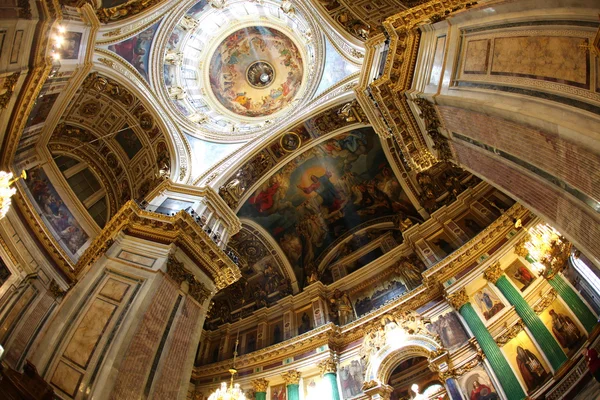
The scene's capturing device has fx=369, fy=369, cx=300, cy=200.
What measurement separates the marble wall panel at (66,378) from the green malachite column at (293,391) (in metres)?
6.45

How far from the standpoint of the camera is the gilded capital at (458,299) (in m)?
9.50

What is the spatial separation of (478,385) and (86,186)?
1363 cm

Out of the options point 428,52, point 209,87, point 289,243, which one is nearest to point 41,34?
point 428,52

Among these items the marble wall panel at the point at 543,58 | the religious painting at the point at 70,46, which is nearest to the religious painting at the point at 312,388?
the marble wall panel at the point at 543,58

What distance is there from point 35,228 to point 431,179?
12486 millimetres

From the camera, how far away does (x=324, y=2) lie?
36.4ft

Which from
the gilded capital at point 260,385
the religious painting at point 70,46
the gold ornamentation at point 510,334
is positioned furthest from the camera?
the gilded capital at point 260,385

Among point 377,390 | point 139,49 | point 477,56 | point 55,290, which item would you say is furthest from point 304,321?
point 139,49

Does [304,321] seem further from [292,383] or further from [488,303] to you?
[488,303]

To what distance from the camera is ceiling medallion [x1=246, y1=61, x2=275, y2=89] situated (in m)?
16.6

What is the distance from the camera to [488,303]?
30.2ft

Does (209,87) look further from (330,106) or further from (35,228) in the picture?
(35,228)

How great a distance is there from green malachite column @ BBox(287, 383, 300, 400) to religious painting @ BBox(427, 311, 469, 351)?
4177mm

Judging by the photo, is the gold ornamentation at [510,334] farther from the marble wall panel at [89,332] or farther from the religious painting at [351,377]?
the marble wall panel at [89,332]
